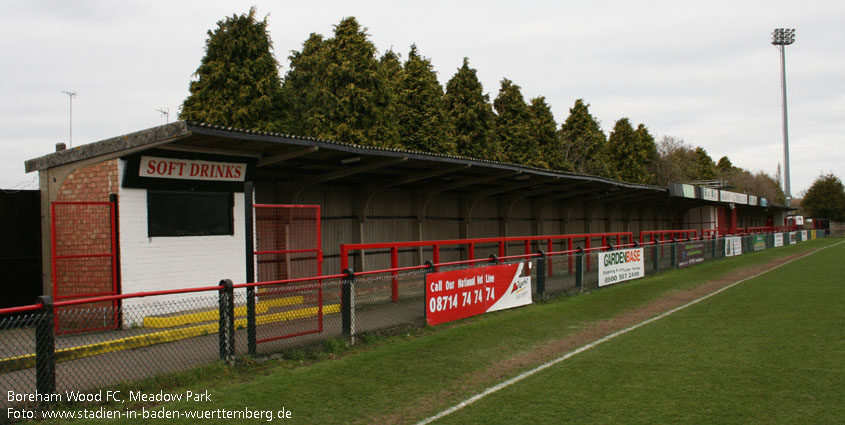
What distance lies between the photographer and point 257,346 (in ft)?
26.0

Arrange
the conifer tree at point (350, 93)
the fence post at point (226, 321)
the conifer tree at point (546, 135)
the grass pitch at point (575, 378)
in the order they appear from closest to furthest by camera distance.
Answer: the grass pitch at point (575, 378) → the fence post at point (226, 321) → the conifer tree at point (350, 93) → the conifer tree at point (546, 135)

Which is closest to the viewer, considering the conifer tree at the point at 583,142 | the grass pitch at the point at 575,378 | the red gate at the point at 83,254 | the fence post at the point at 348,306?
the grass pitch at the point at 575,378

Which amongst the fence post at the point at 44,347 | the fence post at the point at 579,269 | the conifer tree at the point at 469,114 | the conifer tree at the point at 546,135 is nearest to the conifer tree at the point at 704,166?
the conifer tree at the point at 546,135

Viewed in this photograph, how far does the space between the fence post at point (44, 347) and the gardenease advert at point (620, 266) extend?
13459mm

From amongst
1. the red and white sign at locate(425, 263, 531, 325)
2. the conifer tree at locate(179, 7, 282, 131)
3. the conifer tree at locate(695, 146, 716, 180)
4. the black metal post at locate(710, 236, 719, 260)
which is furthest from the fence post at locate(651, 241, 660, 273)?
the conifer tree at locate(695, 146, 716, 180)

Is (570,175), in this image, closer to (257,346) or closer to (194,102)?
(257,346)

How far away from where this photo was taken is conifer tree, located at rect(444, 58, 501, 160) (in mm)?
34406

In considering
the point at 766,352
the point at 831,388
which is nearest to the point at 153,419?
the point at 831,388

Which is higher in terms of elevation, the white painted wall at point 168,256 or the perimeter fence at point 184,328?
the white painted wall at point 168,256

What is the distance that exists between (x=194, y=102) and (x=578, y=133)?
103ft

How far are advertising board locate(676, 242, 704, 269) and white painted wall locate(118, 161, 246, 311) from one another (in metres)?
17.2

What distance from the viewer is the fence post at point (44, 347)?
Answer: 5.65 m

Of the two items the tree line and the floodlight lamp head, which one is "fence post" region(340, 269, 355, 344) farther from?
the floodlight lamp head

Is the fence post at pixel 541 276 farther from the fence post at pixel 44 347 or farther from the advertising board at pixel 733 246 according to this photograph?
the advertising board at pixel 733 246
